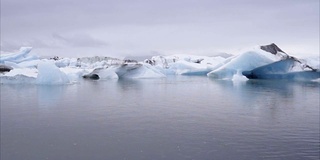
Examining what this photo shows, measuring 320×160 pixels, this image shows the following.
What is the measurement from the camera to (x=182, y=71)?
37781 millimetres

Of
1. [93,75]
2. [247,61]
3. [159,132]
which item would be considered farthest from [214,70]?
[159,132]

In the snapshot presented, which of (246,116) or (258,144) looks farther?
(246,116)

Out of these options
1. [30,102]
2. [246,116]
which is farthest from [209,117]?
[30,102]

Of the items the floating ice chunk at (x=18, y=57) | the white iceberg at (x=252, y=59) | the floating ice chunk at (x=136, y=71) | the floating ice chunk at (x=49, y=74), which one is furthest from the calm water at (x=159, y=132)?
the floating ice chunk at (x=18, y=57)

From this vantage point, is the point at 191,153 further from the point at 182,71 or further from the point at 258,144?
the point at 182,71

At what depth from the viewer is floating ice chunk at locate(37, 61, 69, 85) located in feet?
59.4

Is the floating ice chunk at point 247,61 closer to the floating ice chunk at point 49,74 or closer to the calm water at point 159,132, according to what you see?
the floating ice chunk at point 49,74

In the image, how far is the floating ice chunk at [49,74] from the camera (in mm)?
18112

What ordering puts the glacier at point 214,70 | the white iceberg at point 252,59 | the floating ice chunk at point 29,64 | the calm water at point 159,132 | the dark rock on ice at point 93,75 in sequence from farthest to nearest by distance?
the floating ice chunk at point 29,64 < the dark rock on ice at point 93,75 < the white iceberg at point 252,59 < the glacier at point 214,70 < the calm water at point 159,132

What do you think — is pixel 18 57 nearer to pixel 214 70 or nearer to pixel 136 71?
pixel 136 71

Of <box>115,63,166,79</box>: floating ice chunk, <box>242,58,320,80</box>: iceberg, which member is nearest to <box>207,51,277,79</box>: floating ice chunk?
<box>242,58,320,80</box>: iceberg

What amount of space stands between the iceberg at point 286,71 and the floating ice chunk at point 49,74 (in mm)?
14417

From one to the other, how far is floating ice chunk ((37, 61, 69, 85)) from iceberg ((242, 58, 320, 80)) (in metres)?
14.4

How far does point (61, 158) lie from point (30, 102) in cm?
668
